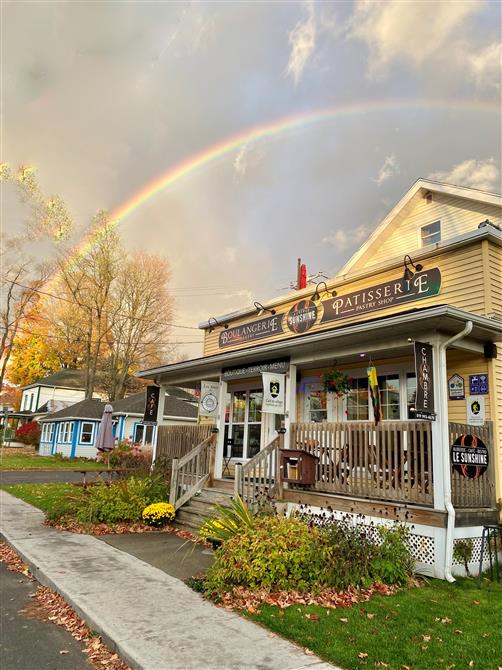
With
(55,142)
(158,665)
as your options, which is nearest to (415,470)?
(158,665)

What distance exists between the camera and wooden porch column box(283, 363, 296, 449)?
29.8ft

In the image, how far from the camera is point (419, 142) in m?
20.8

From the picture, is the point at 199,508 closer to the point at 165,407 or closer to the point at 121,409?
the point at 121,409

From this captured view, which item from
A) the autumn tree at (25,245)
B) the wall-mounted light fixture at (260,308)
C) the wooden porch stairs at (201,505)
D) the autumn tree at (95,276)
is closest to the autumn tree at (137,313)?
the autumn tree at (95,276)

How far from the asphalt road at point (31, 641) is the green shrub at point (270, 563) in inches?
72.4

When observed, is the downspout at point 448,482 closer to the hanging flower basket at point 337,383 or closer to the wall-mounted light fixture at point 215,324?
the hanging flower basket at point 337,383

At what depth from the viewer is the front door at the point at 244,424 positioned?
12977 mm

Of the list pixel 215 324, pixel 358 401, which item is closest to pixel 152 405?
pixel 215 324

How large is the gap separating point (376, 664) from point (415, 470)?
3470 mm

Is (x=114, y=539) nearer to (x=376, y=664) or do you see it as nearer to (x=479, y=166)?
(x=376, y=664)

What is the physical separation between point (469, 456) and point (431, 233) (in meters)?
9.44

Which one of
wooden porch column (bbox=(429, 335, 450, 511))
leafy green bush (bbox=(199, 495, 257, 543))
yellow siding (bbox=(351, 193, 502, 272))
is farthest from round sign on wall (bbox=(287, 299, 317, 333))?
leafy green bush (bbox=(199, 495, 257, 543))

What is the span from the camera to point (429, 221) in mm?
14852

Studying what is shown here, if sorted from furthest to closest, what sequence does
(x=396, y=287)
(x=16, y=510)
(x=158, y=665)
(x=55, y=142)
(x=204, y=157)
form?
(x=55, y=142) → (x=204, y=157) → (x=16, y=510) → (x=396, y=287) → (x=158, y=665)
